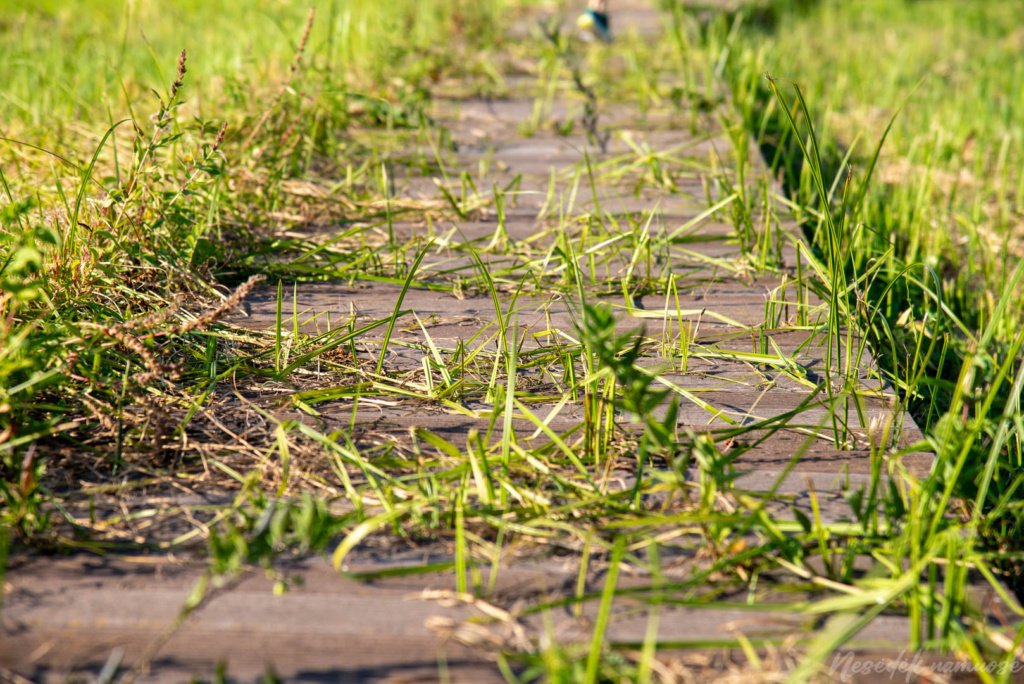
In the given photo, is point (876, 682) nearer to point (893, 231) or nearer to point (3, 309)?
point (3, 309)

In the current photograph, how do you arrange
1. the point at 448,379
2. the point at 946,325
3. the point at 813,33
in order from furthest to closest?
1. the point at 813,33
2. the point at 946,325
3. the point at 448,379

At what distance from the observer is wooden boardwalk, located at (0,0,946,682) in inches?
47.9

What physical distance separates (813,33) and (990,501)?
6518mm

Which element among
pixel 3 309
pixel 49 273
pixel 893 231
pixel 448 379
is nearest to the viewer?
pixel 3 309

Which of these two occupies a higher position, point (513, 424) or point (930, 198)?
point (930, 198)

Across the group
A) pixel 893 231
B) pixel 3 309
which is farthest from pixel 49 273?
pixel 893 231

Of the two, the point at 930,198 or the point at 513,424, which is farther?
the point at 930,198

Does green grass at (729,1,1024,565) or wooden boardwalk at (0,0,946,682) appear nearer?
wooden boardwalk at (0,0,946,682)

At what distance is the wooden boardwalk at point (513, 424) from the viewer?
3.99 feet

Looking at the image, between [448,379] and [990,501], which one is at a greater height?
[448,379]

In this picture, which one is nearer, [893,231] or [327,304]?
[327,304]

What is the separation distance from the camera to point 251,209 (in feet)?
9.07

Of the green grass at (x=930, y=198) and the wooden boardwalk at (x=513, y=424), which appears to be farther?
the green grass at (x=930, y=198)

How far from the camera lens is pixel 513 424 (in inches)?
69.2
